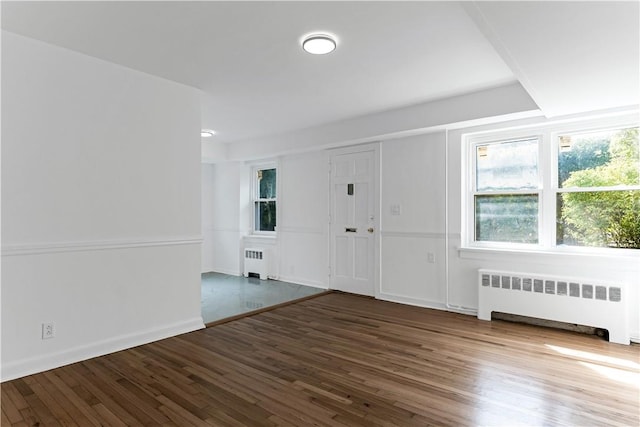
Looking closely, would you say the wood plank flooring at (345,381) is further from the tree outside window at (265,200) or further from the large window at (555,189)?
the tree outside window at (265,200)

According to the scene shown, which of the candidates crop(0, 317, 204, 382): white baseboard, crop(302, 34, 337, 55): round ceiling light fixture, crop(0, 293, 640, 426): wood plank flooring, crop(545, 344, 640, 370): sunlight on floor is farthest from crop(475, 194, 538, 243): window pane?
crop(0, 317, 204, 382): white baseboard

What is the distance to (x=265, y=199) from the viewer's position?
6.65 meters

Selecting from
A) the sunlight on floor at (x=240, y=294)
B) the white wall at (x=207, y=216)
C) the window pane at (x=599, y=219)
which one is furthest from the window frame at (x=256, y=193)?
the window pane at (x=599, y=219)

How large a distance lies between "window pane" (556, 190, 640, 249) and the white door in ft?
7.30

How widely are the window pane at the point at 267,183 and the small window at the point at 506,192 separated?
3.55 metres

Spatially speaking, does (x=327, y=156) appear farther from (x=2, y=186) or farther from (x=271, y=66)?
(x=2, y=186)

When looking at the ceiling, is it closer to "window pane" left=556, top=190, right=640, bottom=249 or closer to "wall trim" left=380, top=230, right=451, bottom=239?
"window pane" left=556, top=190, right=640, bottom=249

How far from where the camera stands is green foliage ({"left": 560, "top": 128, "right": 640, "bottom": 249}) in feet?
11.3

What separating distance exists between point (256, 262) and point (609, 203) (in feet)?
16.6

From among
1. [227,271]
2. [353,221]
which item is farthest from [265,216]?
[353,221]

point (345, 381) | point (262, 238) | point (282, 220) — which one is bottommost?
point (345, 381)

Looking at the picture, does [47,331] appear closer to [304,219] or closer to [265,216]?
[304,219]

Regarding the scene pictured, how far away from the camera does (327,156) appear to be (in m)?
5.60

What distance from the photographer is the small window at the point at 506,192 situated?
398 centimetres
